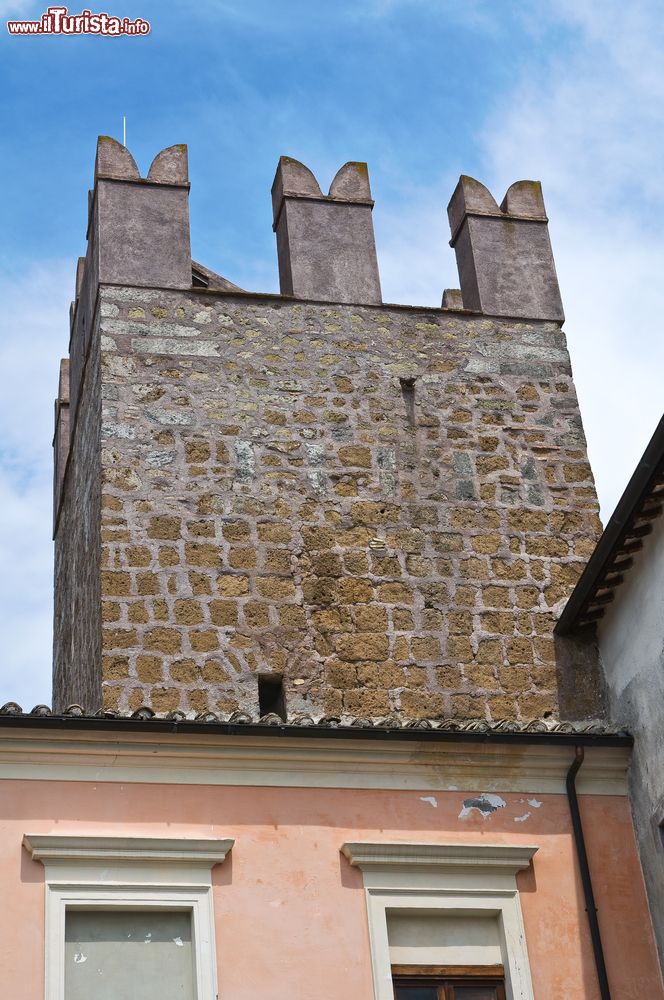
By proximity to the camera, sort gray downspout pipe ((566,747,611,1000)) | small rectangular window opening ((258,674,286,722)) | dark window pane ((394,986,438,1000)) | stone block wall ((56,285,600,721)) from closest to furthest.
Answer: dark window pane ((394,986,438,1000)), gray downspout pipe ((566,747,611,1000)), small rectangular window opening ((258,674,286,722)), stone block wall ((56,285,600,721))

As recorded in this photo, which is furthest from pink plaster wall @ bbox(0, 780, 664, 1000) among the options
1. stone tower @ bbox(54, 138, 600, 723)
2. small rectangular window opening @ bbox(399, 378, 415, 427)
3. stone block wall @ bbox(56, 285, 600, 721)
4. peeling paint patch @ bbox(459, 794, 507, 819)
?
small rectangular window opening @ bbox(399, 378, 415, 427)

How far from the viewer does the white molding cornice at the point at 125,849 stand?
8.42 m

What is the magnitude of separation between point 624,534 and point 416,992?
9.37 feet

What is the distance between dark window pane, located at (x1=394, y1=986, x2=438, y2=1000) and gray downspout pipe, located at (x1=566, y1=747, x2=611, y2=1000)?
0.92 metres

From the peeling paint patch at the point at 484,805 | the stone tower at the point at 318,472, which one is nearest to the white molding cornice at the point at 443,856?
the peeling paint patch at the point at 484,805

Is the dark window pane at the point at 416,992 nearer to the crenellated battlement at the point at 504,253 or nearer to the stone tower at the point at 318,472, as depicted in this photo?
the stone tower at the point at 318,472

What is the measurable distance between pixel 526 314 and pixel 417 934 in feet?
18.3

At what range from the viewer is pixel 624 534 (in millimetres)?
9562

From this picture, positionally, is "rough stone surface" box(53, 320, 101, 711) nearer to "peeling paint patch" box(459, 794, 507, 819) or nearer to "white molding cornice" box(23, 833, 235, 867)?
"white molding cornice" box(23, 833, 235, 867)

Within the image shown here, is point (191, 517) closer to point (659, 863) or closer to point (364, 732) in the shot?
point (364, 732)

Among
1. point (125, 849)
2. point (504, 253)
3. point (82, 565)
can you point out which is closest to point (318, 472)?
point (82, 565)

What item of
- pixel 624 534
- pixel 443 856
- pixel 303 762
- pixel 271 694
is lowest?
pixel 443 856

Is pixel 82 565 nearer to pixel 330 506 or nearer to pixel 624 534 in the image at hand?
pixel 330 506

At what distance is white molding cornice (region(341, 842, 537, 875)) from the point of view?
8898mm
